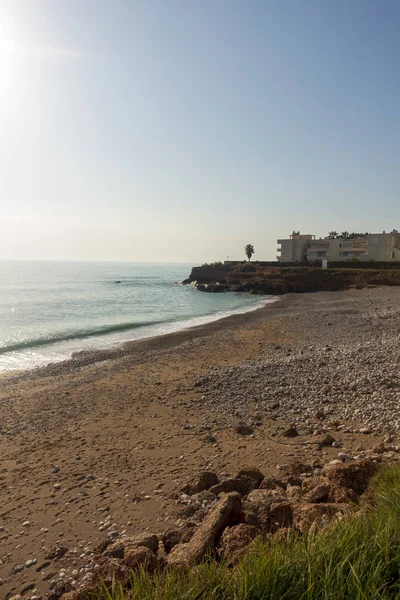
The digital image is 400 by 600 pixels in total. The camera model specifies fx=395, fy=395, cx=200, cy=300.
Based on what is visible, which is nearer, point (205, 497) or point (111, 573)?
point (111, 573)

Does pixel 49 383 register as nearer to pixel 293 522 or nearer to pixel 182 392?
pixel 182 392

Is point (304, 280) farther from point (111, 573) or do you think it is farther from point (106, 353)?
point (111, 573)

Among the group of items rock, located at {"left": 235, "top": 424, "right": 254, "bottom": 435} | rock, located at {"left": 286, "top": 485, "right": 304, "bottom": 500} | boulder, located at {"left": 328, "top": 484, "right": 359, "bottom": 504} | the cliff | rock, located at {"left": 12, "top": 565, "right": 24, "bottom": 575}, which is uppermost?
the cliff

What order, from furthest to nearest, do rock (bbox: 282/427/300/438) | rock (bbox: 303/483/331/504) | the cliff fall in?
1. the cliff
2. rock (bbox: 282/427/300/438)
3. rock (bbox: 303/483/331/504)

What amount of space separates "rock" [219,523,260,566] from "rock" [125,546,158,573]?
0.75 m

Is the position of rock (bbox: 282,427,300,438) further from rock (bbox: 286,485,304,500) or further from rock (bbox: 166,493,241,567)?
rock (bbox: 166,493,241,567)

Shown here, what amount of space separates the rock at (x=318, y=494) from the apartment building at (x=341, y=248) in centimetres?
8739

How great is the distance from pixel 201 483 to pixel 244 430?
260cm

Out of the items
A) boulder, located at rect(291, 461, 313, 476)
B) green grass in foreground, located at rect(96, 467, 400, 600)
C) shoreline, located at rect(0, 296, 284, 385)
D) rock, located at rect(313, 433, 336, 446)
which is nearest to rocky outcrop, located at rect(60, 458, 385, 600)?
boulder, located at rect(291, 461, 313, 476)

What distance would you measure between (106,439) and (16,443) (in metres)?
2.32

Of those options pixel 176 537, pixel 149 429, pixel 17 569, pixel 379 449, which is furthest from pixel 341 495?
pixel 149 429

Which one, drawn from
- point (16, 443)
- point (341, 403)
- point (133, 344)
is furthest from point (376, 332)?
point (16, 443)

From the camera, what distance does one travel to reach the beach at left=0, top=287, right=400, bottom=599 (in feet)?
18.7

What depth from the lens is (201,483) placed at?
6.12m
